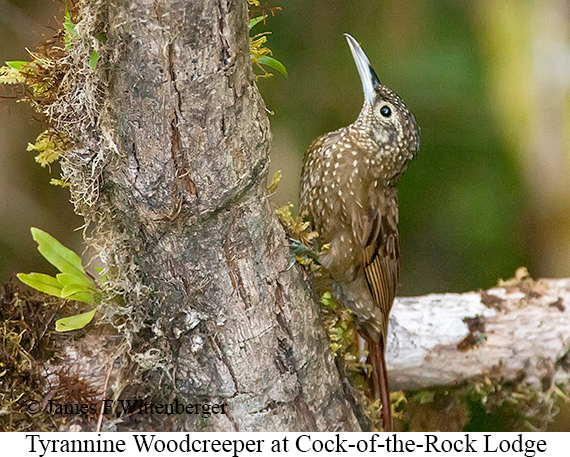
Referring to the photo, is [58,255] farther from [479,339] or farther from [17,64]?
[479,339]

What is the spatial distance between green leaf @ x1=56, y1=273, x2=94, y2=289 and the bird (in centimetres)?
83

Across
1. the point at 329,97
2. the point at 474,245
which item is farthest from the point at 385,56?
the point at 474,245

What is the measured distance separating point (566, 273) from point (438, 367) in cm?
141

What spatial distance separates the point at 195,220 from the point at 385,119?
1028mm

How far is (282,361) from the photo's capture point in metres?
1.78

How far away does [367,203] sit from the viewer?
227 cm

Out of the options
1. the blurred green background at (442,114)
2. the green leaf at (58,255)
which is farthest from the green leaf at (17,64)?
the blurred green background at (442,114)

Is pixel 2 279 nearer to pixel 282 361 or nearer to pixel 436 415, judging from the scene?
pixel 282 361

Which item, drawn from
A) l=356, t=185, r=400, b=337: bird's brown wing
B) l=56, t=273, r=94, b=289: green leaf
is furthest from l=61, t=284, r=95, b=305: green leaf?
l=356, t=185, r=400, b=337: bird's brown wing

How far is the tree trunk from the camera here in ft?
4.44

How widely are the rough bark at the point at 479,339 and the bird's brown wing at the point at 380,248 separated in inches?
12.9

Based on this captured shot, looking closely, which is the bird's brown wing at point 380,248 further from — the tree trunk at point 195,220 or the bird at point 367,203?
the tree trunk at point 195,220

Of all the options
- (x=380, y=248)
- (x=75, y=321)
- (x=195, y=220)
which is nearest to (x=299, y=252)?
(x=195, y=220)

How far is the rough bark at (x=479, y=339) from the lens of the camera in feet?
8.39
